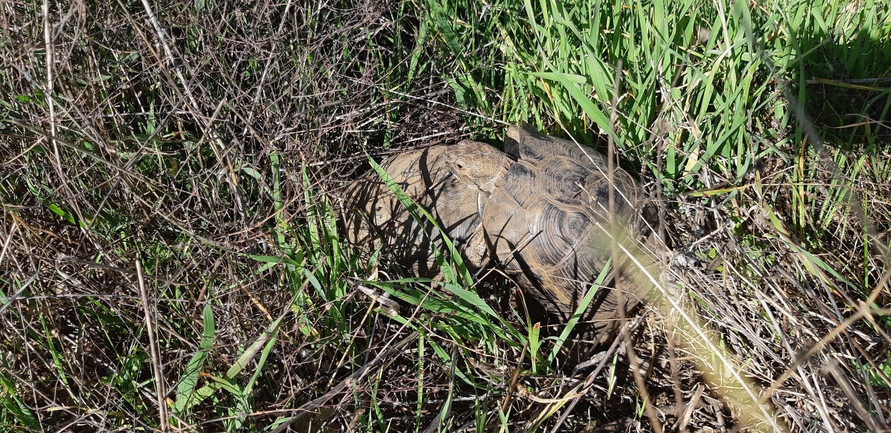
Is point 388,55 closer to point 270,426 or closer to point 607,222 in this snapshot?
point 607,222

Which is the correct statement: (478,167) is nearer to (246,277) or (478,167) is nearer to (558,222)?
(558,222)

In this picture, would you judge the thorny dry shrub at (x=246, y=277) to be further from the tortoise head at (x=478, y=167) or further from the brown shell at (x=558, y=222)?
the tortoise head at (x=478, y=167)

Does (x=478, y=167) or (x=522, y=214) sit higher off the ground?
(x=478, y=167)

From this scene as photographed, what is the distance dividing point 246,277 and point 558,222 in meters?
1.04

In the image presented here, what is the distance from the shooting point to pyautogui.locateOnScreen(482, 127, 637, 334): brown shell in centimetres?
204

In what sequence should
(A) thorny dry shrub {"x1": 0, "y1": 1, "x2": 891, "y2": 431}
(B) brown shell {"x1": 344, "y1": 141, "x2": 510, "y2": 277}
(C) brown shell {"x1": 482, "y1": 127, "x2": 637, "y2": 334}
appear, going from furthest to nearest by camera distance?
1. (B) brown shell {"x1": 344, "y1": 141, "x2": 510, "y2": 277}
2. (C) brown shell {"x1": 482, "y1": 127, "x2": 637, "y2": 334}
3. (A) thorny dry shrub {"x1": 0, "y1": 1, "x2": 891, "y2": 431}

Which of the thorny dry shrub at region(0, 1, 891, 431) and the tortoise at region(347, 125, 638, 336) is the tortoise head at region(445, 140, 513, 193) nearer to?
the tortoise at region(347, 125, 638, 336)

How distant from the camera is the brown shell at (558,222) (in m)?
2.04

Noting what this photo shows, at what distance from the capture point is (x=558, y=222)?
204 centimetres

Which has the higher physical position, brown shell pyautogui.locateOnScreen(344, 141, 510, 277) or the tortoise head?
the tortoise head

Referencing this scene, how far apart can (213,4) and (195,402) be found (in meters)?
1.48

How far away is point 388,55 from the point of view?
9.18 feet

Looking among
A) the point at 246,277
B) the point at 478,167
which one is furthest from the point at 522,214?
the point at 246,277

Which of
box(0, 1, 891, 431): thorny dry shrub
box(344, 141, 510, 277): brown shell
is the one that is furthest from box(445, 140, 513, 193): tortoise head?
box(0, 1, 891, 431): thorny dry shrub
